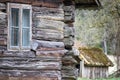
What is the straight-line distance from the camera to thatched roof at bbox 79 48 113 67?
3456 centimetres

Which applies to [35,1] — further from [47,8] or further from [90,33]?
[90,33]

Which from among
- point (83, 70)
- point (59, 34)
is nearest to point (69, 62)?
point (59, 34)

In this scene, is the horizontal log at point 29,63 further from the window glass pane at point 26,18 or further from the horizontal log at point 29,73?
the window glass pane at point 26,18

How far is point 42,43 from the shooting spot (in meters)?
13.3

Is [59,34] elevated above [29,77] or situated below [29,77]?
above

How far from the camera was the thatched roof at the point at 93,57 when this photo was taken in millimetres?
34556

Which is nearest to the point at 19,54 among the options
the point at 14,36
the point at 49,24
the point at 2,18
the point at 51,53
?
the point at 14,36

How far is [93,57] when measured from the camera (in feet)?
116

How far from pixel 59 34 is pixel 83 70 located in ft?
71.1

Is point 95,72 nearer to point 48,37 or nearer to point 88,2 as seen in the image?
point 88,2

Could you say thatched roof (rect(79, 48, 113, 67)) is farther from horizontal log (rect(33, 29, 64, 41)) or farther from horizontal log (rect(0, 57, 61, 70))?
horizontal log (rect(0, 57, 61, 70))

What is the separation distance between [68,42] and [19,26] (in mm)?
2046

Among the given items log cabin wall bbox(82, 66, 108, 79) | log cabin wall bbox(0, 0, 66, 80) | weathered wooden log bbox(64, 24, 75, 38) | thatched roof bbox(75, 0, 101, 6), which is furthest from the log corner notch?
log cabin wall bbox(82, 66, 108, 79)

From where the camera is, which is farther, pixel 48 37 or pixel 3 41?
pixel 48 37
